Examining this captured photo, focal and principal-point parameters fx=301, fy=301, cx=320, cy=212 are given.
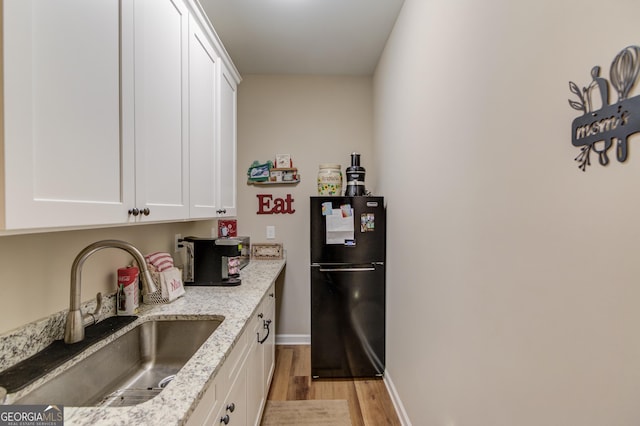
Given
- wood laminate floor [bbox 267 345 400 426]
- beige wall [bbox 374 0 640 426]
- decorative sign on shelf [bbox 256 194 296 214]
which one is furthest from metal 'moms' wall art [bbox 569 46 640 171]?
decorative sign on shelf [bbox 256 194 296 214]

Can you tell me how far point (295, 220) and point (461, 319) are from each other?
6.94ft

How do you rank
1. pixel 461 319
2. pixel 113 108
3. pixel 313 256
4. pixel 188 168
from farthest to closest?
pixel 313 256
pixel 188 168
pixel 461 319
pixel 113 108

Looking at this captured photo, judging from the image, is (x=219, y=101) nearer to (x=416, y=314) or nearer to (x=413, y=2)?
(x=413, y=2)

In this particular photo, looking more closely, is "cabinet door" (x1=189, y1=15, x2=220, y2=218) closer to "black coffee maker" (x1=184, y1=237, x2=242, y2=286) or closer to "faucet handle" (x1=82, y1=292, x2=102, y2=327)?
"black coffee maker" (x1=184, y1=237, x2=242, y2=286)

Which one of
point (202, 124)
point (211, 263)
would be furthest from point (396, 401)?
point (202, 124)

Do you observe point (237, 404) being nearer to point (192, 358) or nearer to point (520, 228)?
point (192, 358)

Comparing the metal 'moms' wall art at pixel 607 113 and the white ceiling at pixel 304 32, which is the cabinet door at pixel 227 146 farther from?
the metal 'moms' wall art at pixel 607 113

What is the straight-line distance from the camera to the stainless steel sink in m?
0.97

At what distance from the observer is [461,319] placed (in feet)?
3.99

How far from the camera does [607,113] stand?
60 centimetres

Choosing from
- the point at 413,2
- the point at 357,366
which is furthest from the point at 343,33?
the point at 357,366

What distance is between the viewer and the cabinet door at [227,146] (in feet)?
6.99

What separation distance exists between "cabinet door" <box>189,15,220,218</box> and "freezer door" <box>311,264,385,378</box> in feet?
3.42

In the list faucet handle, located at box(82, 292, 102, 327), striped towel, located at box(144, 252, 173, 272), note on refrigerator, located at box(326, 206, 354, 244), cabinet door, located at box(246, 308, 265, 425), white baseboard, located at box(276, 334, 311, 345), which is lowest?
white baseboard, located at box(276, 334, 311, 345)
